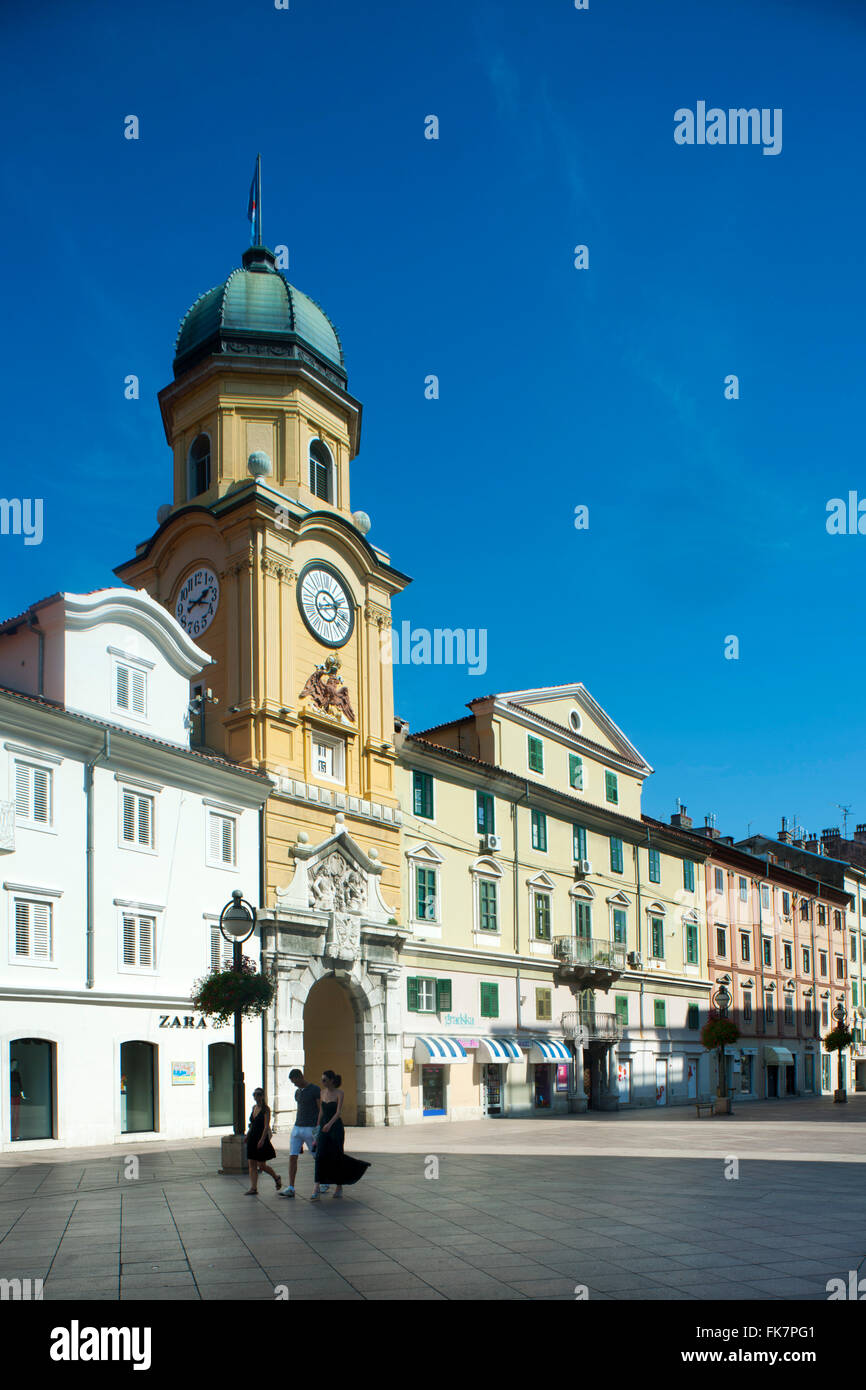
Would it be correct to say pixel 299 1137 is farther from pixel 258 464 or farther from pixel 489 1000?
pixel 489 1000

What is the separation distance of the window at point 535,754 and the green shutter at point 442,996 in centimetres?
990

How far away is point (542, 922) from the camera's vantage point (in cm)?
4466

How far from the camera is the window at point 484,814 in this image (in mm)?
41969

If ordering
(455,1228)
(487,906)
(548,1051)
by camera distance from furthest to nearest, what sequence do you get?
1. (548,1051)
2. (487,906)
3. (455,1228)

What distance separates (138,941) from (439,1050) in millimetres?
12401

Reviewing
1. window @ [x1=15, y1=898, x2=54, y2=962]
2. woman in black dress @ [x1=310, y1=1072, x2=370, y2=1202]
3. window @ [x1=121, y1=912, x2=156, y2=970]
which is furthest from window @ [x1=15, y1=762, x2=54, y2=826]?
woman in black dress @ [x1=310, y1=1072, x2=370, y2=1202]

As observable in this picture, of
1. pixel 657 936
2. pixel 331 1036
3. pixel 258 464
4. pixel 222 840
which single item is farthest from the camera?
pixel 657 936

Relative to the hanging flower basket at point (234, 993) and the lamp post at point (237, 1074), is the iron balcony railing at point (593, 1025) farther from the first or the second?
the lamp post at point (237, 1074)

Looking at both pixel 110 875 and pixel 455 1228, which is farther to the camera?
pixel 110 875

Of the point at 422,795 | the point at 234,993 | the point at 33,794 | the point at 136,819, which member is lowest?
the point at 234,993

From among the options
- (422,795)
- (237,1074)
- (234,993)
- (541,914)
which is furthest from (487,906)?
(237,1074)

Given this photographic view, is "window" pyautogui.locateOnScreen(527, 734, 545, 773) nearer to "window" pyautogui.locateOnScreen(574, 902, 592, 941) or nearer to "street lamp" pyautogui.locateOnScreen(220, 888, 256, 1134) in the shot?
"window" pyautogui.locateOnScreen(574, 902, 592, 941)

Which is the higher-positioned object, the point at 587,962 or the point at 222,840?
the point at 222,840
